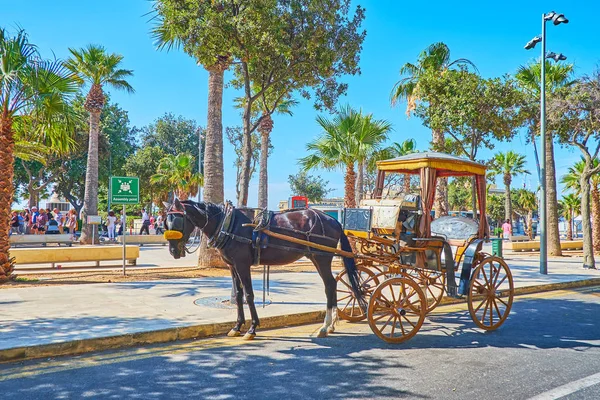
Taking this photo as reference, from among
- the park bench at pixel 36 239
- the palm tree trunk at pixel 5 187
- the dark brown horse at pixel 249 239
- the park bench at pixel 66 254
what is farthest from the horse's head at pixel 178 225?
the park bench at pixel 36 239

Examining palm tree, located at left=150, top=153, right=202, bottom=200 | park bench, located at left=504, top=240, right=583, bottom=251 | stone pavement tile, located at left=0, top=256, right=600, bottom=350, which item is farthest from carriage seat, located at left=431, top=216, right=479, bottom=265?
palm tree, located at left=150, top=153, right=202, bottom=200

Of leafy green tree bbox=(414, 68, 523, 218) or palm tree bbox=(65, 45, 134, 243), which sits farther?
palm tree bbox=(65, 45, 134, 243)

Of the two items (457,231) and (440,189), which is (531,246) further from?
(457,231)

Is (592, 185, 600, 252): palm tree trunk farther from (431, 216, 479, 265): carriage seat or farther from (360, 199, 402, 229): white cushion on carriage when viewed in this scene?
(360, 199, 402, 229): white cushion on carriage

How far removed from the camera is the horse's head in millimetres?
6250

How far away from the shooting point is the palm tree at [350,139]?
19.8m

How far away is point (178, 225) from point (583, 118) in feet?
51.9

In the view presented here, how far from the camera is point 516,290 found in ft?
35.9

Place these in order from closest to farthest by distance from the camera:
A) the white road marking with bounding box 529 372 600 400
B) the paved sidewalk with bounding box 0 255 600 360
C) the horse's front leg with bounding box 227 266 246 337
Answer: the white road marking with bounding box 529 372 600 400
the paved sidewalk with bounding box 0 255 600 360
the horse's front leg with bounding box 227 266 246 337

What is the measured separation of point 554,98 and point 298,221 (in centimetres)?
1398

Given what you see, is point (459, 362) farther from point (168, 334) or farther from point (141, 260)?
point (141, 260)

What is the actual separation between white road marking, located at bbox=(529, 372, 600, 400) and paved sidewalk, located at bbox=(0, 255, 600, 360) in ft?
12.7

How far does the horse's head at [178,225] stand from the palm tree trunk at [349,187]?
1374 centimetres

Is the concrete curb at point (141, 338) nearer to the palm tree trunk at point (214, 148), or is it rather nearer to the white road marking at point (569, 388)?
the white road marking at point (569, 388)
